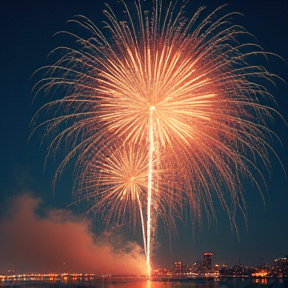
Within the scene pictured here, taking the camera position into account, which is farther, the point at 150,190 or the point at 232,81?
the point at 150,190

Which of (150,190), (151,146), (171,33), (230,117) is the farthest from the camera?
(150,190)

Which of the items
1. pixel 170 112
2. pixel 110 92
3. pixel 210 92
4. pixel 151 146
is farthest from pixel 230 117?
pixel 110 92

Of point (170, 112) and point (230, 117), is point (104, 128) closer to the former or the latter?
point (170, 112)

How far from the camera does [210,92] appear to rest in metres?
21.8

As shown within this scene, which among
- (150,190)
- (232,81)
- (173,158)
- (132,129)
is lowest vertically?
(150,190)

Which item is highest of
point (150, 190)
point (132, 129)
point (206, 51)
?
point (206, 51)

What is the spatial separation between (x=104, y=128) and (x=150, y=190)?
5.60m

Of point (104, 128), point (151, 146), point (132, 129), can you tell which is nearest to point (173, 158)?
point (151, 146)

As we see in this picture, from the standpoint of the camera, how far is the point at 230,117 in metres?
22.3

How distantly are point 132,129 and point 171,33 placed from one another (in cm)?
633

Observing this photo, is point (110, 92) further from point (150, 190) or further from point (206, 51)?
point (150, 190)

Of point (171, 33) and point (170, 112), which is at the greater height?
point (171, 33)

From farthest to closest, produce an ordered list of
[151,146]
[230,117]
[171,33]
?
[151,146], [230,117], [171,33]

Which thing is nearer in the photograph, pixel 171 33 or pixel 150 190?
pixel 171 33
